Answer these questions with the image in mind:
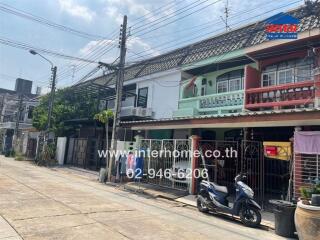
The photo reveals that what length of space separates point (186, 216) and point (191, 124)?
4671mm

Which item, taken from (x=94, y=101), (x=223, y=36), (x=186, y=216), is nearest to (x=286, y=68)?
(x=223, y=36)

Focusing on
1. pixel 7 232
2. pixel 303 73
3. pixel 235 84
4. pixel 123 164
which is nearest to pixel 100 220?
pixel 7 232

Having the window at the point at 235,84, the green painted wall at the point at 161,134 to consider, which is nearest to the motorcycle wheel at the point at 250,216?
the window at the point at 235,84

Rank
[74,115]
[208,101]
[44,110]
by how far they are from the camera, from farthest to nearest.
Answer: [44,110], [74,115], [208,101]

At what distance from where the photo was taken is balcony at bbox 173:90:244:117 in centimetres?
1414

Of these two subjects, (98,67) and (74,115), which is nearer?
(98,67)

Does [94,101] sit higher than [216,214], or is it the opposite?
[94,101]

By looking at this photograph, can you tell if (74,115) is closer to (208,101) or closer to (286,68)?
(208,101)

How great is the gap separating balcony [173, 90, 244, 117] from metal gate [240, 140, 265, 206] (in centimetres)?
320

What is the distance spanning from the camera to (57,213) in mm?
7750

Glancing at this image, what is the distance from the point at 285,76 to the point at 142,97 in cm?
1113

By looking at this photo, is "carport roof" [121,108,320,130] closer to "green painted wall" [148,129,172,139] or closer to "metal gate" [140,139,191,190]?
"metal gate" [140,139,191,190]

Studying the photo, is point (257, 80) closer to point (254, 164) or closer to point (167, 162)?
point (254, 164)

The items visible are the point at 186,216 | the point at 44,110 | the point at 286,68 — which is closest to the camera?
the point at 186,216
